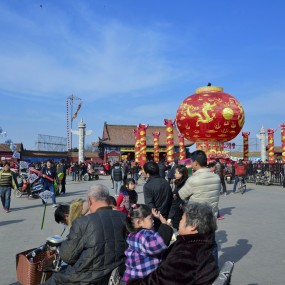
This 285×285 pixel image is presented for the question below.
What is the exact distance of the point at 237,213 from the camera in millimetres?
9812

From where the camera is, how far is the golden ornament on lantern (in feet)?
60.7

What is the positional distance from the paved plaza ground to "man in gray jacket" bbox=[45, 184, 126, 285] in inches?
75.1

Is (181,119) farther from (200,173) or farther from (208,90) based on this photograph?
(200,173)

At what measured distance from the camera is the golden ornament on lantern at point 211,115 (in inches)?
728

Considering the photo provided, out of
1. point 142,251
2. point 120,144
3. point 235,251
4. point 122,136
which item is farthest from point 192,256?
point 122,136

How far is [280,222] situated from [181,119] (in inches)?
464

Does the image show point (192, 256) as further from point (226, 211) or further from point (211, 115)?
point (211, 115)

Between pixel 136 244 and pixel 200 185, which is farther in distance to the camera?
pixel 200 185

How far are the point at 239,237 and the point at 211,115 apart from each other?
12.1 meters

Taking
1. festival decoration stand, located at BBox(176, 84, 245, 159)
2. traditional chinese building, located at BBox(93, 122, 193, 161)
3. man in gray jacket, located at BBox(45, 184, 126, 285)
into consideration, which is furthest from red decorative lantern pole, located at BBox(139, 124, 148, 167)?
man in gray jacket, located at BBox(45, 184, 126, 285)

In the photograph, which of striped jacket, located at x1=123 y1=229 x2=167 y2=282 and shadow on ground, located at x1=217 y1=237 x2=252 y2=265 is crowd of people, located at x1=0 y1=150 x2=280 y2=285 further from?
shadow on ground, located at x1=217 y1=237 x2=252 y2=265

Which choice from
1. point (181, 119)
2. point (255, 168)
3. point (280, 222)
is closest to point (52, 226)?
point (280, 222)

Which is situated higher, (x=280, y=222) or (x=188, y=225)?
(x=188, y=225)

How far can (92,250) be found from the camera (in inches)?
117
